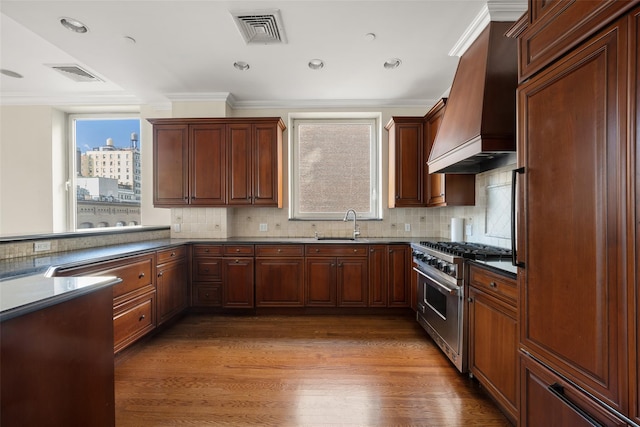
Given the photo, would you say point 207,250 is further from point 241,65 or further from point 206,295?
point 241,65

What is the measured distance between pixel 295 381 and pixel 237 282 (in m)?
1.66

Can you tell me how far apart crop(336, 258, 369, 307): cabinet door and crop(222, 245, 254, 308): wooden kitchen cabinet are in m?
1.08

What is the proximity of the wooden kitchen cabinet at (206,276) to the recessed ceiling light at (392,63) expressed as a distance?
2.86 metres

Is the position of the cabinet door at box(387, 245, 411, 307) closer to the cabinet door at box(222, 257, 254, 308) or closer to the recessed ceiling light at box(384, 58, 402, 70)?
the cabinet door at box(222, 257, 254, 308)

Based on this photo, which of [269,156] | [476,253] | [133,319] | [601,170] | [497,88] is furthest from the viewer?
[269,156]

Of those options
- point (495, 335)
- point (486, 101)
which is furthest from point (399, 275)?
point (486, 101)

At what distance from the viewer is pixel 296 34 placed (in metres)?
2.60

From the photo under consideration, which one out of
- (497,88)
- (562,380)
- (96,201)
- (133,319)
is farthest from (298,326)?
(96,201)

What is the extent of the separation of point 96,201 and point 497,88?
16.8 ft

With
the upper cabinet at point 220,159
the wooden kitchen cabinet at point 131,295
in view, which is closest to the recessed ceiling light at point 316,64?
the upper cabinet at point 220,159

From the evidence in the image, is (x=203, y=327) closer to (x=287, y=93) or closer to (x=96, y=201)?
(x=96, y=201)

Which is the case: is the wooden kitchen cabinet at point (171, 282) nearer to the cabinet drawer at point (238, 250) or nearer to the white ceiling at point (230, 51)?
the cabinet drawer at point (238, 250)

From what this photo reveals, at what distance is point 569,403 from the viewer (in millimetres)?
1061

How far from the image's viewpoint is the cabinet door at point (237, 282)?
353cm
